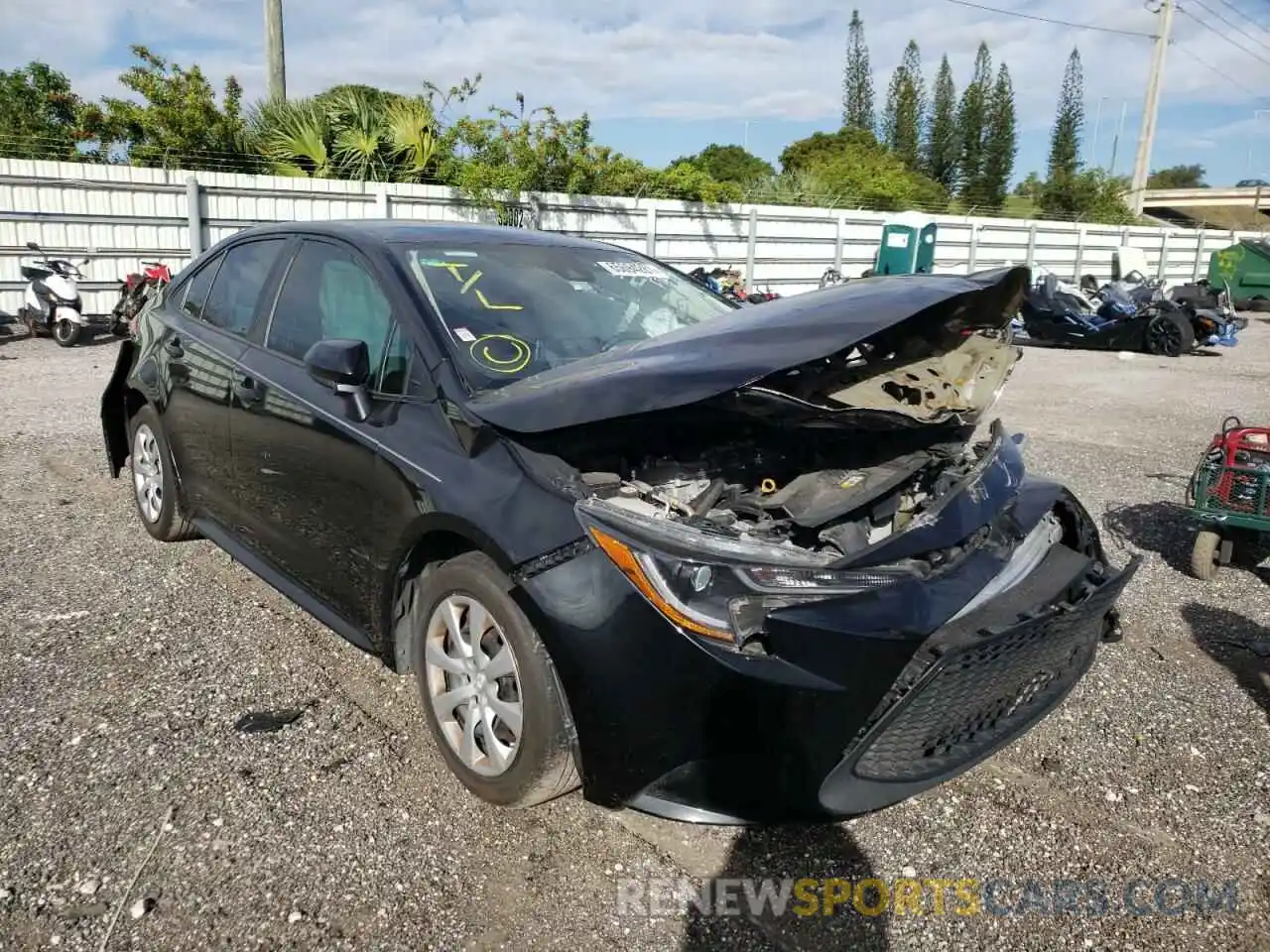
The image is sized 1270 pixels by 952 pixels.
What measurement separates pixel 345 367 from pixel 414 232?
2.94 ft

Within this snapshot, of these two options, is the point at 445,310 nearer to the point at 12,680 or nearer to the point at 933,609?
the point at 933,609

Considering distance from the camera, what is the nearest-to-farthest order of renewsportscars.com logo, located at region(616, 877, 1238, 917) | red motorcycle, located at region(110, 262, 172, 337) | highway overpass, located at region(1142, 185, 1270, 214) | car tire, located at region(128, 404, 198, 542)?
renewsportscars.com logo, located at region(616, 877, 1238, 917) < car tire, located at region(128, 404, 198, 542) < red motorcycle, located at region(110, 262, 172, 337) < highway overpass, located at region(1142, 185, 1270, 214)

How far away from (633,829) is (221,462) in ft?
7.53

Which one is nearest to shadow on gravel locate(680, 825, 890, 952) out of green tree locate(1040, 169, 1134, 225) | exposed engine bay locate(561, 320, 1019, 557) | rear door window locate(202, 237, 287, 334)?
Answer: exposed engine bay locate(561, 320, 1019, 557)

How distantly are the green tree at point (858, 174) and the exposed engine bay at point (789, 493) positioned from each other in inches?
808

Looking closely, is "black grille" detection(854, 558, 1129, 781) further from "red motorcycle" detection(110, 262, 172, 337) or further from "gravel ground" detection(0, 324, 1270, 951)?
"red motorcycle" detection(110, 262, 172, 337)

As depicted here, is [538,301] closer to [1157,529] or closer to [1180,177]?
[1157,529]

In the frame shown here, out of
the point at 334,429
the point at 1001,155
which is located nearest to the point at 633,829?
the point at 334,429

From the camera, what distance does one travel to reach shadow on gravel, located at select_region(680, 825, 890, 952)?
2.18 meters

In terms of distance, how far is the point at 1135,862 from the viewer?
7.97ft

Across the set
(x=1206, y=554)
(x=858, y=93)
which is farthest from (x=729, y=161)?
(x=1206, y=554)

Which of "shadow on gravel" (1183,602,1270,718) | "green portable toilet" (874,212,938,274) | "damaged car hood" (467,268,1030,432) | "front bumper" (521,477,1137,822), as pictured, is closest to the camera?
"front bumper" (521,477,1137,822)

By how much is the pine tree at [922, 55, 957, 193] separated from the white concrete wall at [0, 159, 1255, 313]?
32673mm

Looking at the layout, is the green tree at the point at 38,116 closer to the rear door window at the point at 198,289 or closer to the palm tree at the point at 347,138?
the palm tree at the point at 347,138
